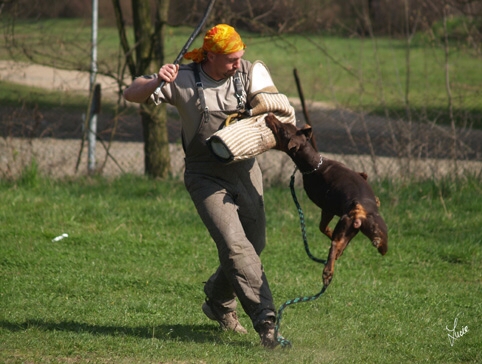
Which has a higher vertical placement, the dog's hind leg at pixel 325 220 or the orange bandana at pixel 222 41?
the orange bandana at pixel 222 41

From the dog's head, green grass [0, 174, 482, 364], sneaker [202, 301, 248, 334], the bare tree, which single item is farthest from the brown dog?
the bare tree

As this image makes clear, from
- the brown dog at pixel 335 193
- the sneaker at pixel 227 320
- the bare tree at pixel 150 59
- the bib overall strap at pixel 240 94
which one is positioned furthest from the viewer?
the bare tree at pixel 150 59

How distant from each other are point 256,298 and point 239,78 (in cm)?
143

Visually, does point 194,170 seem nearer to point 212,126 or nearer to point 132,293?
point 212,126

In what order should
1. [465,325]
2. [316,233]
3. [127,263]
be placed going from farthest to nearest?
1. [316,233]
2. [127,263]
3. [465,325]

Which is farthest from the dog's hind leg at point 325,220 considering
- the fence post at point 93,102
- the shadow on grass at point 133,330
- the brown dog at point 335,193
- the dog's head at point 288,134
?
the fence post at point 93,102

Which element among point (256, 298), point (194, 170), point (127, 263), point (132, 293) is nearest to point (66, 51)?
point (127, 263)

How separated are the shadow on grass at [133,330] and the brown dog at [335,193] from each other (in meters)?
1.16

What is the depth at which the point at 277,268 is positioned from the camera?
7062 millimetres

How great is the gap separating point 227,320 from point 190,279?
4.12 feet

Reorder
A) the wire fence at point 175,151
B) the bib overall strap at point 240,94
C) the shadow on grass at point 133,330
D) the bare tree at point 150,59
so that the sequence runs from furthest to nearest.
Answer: the bare tree at point 150,59
the wire fence at point 175,151
the shadow on grass at point 133,330
the bib overall strap at point 240,94

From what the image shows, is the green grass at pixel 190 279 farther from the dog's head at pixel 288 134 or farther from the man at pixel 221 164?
the dog's head at pixel 288 134

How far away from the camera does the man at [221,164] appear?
15.6 feet

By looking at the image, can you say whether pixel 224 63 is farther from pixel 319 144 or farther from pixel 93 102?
pixel 319 144
